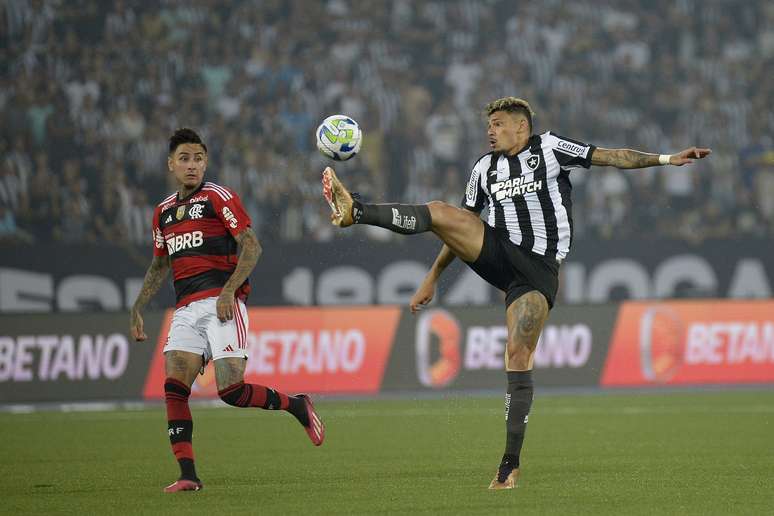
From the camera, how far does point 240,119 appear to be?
19.5 meters

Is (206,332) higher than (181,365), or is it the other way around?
(206,332)

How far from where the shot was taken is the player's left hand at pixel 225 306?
781 cm

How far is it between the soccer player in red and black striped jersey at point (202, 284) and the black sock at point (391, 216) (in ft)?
3.16

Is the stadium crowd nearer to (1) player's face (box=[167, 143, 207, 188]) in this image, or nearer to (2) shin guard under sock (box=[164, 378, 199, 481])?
(1) player's face (box=[167, 143, 207, 188])

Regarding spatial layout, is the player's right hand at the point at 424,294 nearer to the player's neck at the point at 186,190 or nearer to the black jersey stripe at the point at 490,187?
the black jersey stripe at the point at 490,187

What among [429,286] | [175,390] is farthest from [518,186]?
[175,390]

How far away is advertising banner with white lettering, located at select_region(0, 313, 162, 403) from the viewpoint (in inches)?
583

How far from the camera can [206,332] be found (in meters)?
7.96

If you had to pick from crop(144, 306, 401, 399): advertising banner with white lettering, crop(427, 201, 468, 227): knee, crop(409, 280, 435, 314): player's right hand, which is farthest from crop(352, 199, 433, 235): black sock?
crop(144, 306, 401, 399): advertising banner with white lettering

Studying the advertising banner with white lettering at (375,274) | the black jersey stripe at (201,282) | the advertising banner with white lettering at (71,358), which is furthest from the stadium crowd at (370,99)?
the black jersey stripe at (201,282)

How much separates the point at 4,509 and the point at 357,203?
2.51 m

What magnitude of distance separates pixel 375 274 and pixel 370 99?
13.2 feet

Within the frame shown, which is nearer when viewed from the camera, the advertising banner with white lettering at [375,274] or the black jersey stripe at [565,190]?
the black jersey stripe at [565,190]

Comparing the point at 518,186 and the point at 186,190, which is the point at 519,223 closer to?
the point at 518,186
